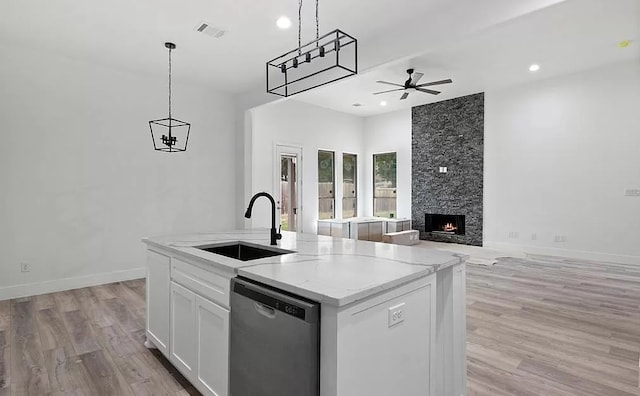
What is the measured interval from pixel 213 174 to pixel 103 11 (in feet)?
9.53

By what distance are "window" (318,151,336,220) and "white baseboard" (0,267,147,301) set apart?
4.29m

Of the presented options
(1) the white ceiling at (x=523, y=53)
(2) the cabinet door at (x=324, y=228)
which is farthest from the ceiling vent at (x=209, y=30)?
(2) the cabinet door at (x=324, y=228)

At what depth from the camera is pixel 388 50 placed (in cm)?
381

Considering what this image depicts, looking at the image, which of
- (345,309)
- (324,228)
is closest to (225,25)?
(345,309)

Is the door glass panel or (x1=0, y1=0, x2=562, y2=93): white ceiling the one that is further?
the door glass panel

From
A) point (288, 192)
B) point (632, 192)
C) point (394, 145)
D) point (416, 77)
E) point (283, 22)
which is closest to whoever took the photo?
point (283, 22)

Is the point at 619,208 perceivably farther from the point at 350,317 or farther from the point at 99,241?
the point at 99,241

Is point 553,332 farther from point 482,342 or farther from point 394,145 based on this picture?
point 394,145

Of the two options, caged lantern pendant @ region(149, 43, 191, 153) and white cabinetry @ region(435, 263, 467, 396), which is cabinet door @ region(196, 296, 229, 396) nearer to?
white cabinetry @ region(435, 263, 467, 396)

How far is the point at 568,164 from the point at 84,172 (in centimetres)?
788

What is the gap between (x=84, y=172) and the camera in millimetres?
4531

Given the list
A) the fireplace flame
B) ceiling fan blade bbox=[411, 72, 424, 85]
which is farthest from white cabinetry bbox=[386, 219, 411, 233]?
ceiling fan blade bbox=[411, 72, 424, 85]

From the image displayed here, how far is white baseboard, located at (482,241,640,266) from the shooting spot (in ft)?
18.5

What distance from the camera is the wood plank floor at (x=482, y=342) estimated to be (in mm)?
2199
